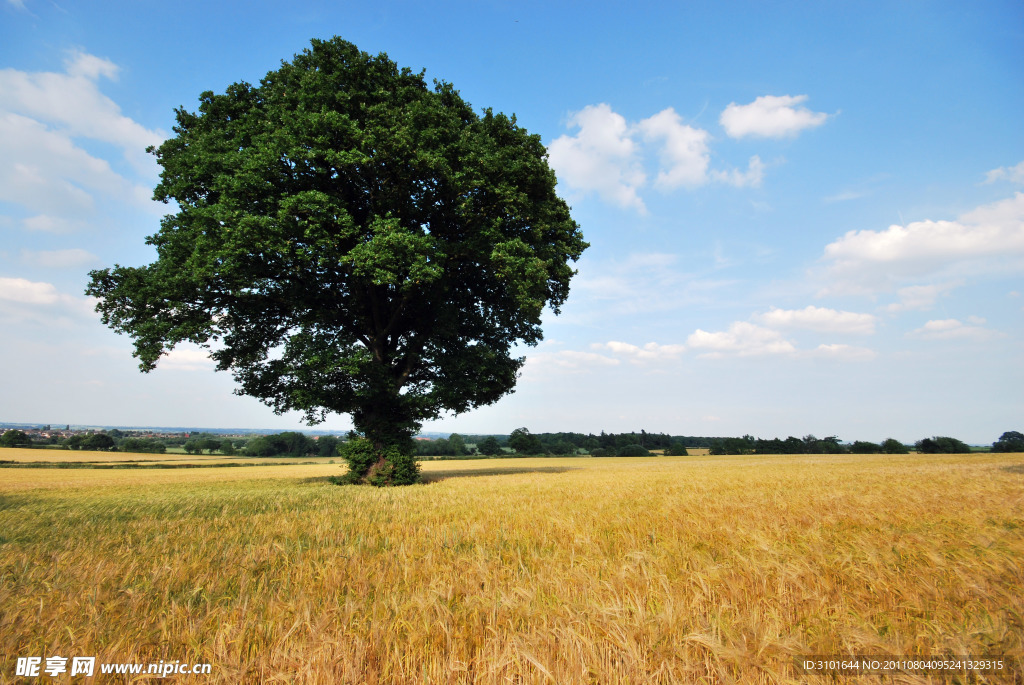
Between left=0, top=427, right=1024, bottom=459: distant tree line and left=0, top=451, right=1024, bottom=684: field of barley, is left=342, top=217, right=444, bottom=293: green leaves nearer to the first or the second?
left=0, top=451, right=1024, bottom=684: field of barley

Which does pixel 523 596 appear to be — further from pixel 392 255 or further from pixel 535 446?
pixel 535 446

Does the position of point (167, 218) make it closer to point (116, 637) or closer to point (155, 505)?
point (155, 505)

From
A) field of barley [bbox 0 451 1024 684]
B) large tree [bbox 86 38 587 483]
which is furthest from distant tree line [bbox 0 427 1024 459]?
field of barley [bbox 0 451 1024 684]

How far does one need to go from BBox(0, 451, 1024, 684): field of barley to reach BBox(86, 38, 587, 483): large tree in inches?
415

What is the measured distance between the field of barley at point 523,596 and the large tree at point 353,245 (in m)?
10.5

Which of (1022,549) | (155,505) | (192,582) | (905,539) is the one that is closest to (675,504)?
(905,539)

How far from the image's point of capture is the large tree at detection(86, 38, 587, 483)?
15750 mm

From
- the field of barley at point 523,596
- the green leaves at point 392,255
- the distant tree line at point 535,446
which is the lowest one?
the distant tree line at point 535,446

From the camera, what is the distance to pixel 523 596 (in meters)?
3.71

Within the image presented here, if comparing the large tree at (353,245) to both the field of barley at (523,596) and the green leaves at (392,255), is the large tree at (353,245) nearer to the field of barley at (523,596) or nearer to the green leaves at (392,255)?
the green leaves at (392,255)

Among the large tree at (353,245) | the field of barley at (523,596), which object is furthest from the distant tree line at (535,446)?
the field of barley at (523,596)

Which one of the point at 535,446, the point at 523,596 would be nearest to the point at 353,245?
the point at 523,596

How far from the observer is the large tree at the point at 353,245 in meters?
15.8

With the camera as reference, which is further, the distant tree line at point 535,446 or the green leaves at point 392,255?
the distant tree line at point 535,446
